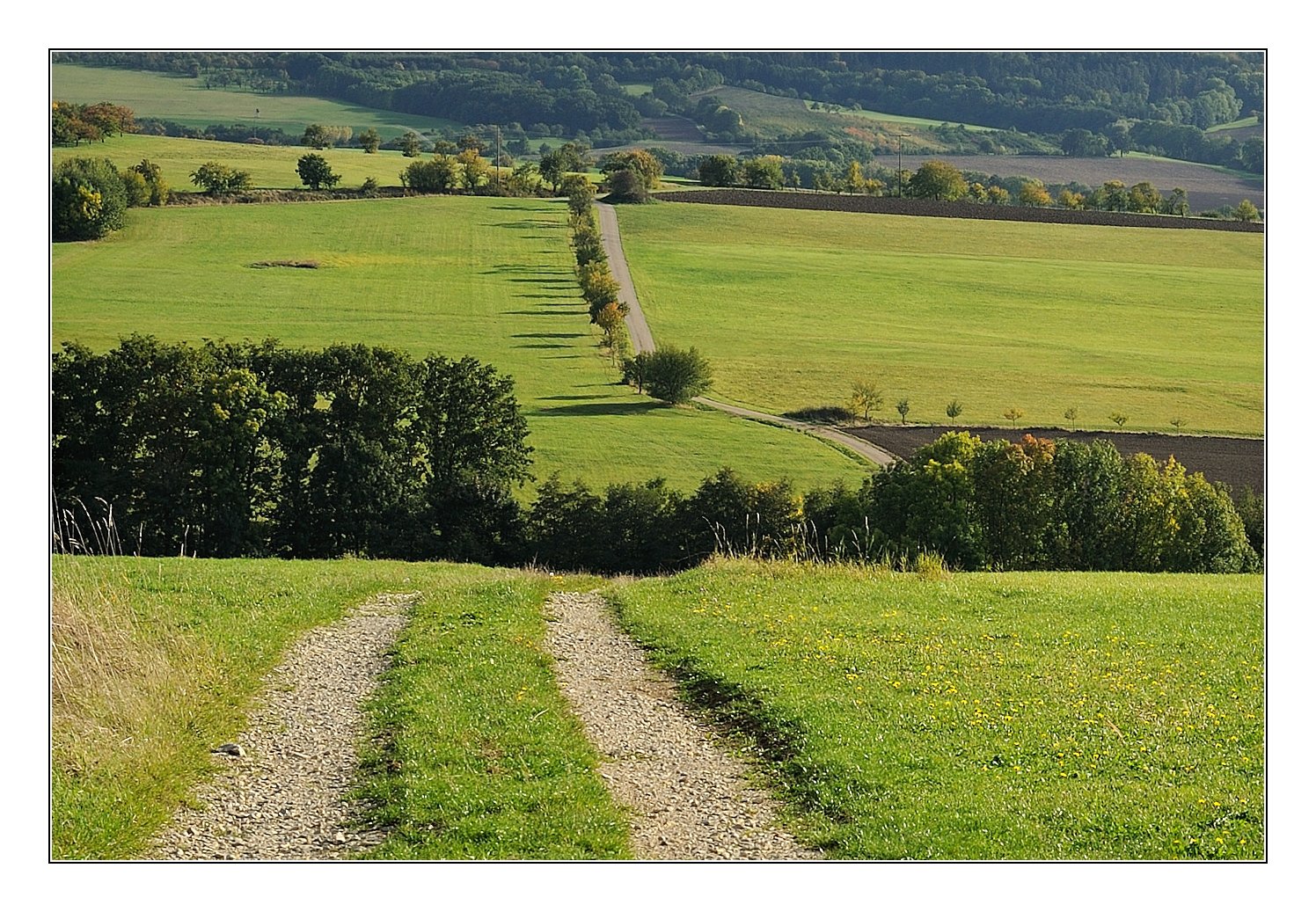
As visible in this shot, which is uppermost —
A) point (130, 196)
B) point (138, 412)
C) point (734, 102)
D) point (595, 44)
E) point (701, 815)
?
point (734, 102)

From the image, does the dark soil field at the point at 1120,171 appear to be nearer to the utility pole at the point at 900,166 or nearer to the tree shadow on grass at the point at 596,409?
the utility pole at the point at 900,166

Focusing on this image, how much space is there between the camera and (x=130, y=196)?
235 feet

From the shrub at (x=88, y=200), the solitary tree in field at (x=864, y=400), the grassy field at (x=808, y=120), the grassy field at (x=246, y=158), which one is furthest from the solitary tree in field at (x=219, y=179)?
the solitary tree in field at (x=864, y=400)

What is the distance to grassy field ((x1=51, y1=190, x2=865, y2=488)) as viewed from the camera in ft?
196

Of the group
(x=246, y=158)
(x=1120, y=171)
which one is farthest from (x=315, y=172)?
(x=1120, y=171)

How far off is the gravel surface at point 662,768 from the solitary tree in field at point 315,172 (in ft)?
241

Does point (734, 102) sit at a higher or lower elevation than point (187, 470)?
higher

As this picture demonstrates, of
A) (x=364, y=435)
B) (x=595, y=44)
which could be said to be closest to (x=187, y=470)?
(x=364, y=435)

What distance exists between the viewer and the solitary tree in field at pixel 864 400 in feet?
218

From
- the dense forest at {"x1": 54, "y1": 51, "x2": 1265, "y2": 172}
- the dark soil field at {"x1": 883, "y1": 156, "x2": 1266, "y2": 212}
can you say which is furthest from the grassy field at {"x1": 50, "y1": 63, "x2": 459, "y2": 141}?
the dark soil field at {"x1": 883, "y1": 156, "x2": 1266, "y2": 212}

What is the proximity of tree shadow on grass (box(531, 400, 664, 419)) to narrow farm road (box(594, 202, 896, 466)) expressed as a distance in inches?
125

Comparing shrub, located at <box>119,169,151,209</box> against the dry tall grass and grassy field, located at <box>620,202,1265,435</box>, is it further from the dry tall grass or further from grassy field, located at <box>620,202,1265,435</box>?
the dry tall grass

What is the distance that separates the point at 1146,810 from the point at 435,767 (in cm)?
630

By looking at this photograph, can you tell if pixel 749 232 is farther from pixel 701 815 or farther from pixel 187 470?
pixel 701 815
